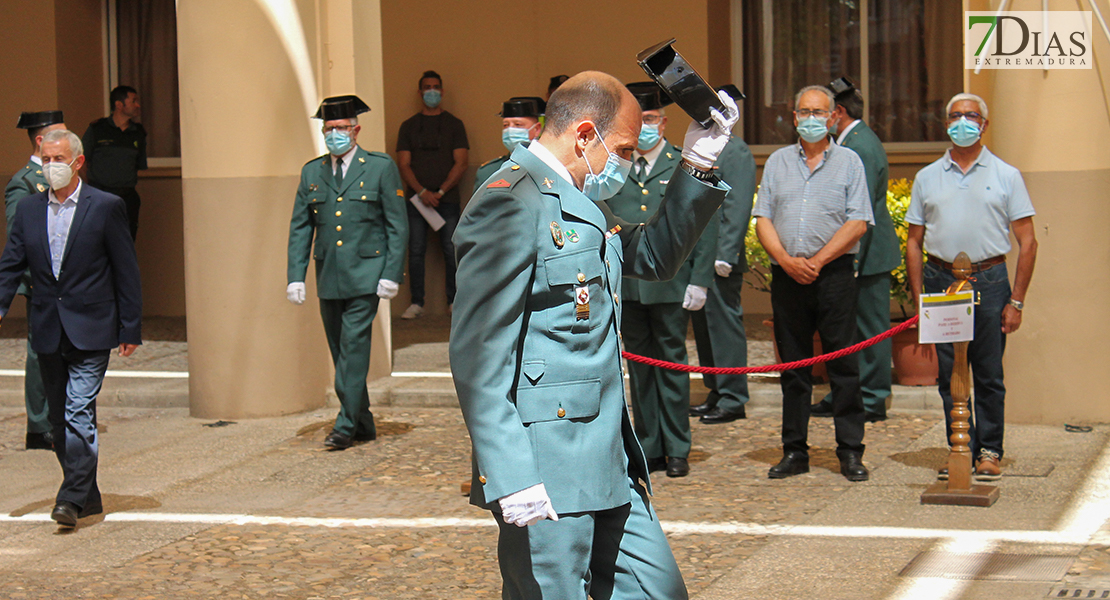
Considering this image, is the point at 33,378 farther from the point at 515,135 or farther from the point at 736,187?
the point at 736,187

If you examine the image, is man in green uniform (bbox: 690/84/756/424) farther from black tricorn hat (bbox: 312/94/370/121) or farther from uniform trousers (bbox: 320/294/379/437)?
black tricorn hat (bbox: 312/94/370/121)

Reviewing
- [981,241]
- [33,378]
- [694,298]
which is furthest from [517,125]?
[33,378]

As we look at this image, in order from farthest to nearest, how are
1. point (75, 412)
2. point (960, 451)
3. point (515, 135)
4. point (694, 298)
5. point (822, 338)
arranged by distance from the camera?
point (515, 135)
point (694, 298)
point (822, 338)
point (75, 412)
point (960, 451)

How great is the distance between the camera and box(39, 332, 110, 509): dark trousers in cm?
655

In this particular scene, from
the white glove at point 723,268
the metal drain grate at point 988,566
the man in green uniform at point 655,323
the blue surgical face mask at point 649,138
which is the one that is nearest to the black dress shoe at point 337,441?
the man in green uniform at point 655,323

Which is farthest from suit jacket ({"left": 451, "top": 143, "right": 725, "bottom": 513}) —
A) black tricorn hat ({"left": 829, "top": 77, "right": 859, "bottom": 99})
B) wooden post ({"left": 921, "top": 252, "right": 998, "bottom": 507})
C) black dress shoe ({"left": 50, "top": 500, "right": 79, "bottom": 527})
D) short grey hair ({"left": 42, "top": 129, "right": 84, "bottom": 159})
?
black tricorn hat ({"left": 829, "top": 77, "right": 859, "bottom": 99})

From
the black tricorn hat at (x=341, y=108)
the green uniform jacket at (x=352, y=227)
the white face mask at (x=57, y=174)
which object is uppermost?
the black tricorn hat at (x=341, y=108)

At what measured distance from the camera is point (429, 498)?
23.0 ft

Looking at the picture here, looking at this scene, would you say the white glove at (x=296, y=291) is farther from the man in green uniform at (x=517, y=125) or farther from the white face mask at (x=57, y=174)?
the white face mask at (x=57, y=174)

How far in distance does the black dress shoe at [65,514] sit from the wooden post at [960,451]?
4.12m

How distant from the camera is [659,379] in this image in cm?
726

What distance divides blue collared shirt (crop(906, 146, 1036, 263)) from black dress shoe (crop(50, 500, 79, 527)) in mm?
4504

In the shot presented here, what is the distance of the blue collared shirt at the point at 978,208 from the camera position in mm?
6758

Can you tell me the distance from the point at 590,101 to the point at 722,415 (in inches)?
214
